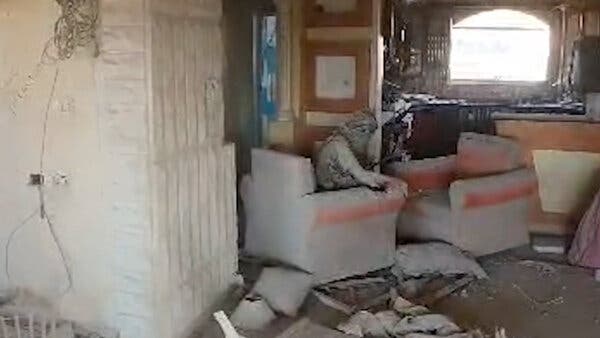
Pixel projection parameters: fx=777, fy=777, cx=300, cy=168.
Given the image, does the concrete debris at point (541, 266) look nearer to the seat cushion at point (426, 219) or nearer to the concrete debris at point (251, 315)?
the seat cushion at point (426, 219)

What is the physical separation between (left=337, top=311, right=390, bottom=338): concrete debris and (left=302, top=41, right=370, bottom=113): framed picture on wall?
7.62 feet

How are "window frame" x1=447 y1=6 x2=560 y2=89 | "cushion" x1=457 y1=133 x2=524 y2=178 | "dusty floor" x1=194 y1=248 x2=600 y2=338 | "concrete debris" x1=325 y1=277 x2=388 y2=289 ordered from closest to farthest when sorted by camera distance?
"dusty floor" x1=194 y1=248 x2=600 y2=338 < "concrete debris" x1=325 y1=277 x2=388 y2=289 < "cushion" x1=457 y1=133 x2=524 y2=178 < "window frame" x1=447 y1=6 x2=560 y2=89

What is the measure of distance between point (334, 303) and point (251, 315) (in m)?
0.55

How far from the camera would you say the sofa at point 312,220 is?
444 cm

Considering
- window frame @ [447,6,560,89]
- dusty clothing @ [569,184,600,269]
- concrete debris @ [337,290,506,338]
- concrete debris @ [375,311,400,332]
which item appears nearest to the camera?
concrete debris @ [337,290,506,338]

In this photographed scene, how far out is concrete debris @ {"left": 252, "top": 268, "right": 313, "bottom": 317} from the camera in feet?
13.7

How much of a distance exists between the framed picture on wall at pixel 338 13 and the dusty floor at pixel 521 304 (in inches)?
77.6

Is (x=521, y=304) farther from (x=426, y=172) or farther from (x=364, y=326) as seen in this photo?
(x=426, y=172)

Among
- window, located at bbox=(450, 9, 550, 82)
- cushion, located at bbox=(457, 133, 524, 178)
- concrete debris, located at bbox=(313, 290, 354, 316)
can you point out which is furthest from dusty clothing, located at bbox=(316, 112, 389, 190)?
window, located at bbox=(450, 9, 550, 82)

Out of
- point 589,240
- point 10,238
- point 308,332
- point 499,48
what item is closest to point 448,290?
point 589,240

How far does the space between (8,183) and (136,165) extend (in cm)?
68

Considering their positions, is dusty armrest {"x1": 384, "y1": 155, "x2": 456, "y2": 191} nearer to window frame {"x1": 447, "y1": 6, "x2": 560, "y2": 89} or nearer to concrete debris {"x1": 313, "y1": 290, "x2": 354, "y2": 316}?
concrete debris {"x1": 313, "y1": 290, "x2": 354, "y2": 316}

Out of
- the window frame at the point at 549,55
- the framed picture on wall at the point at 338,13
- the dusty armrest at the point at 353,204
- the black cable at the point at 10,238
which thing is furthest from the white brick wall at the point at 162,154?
the window frame at the point at 549,55

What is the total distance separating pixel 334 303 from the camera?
431 centimetres
